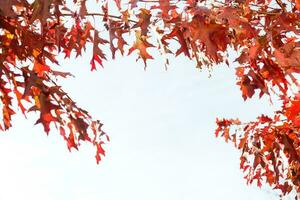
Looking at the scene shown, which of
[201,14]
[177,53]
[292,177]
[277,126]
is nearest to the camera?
[201,14]

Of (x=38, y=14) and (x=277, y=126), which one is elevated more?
(x=38, y=14)

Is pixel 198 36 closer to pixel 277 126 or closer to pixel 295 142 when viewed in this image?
pixel 277 126

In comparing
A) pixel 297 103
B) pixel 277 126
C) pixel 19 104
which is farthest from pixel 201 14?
pixel 277 126

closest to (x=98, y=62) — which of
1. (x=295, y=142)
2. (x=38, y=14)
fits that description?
(x=38, y=14)

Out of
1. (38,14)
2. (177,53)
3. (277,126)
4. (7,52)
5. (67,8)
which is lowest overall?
(277,126)

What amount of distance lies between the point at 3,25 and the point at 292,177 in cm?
456

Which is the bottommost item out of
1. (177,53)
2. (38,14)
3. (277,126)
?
(277,126)

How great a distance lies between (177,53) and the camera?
2703mm

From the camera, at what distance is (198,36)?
214 centimetres

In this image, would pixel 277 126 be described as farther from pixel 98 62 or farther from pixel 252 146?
pixel 98 62

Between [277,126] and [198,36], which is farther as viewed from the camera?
[277,126]

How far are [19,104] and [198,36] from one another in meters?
1.90

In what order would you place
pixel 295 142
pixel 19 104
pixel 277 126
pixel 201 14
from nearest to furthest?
1. pixel 201 14
2. pixel 19 104
3. pixel 277 126
4. pixel 295 142

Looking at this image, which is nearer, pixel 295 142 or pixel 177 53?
pixel 177 53
